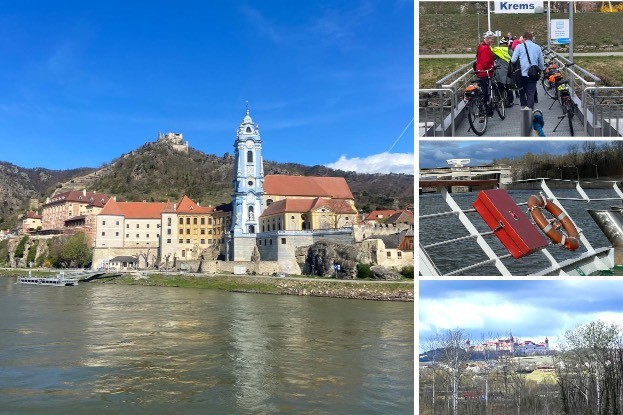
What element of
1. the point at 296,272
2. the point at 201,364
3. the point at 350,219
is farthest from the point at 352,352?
the point at 350,219

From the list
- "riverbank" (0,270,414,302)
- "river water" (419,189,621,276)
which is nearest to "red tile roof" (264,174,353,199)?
"riverbank" (0,270,414,302)

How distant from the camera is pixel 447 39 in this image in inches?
117

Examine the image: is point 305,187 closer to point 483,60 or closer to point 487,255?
point 483,60

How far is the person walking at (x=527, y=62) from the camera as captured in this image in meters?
2.92

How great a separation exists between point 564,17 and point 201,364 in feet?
38.3

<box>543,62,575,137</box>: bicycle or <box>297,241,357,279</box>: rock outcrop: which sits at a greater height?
<box>543,62,575,137</box>: bicycle

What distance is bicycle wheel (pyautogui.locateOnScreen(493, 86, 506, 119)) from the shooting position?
117 inches

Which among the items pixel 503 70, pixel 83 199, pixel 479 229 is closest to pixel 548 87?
pixel 503 70

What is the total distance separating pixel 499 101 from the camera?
9.88ft

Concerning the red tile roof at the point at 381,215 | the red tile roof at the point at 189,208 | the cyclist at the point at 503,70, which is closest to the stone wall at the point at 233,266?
the red tile roof at the point at 189,208

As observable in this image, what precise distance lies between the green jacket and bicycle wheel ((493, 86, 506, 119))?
16 cm

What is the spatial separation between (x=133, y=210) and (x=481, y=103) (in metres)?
62.7

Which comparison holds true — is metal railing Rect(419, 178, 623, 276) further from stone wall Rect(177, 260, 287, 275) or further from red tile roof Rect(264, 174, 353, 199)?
red tile roof Rect(264, 174, 353, 199)

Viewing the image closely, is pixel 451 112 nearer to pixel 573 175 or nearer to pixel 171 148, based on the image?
pixel 573 175
